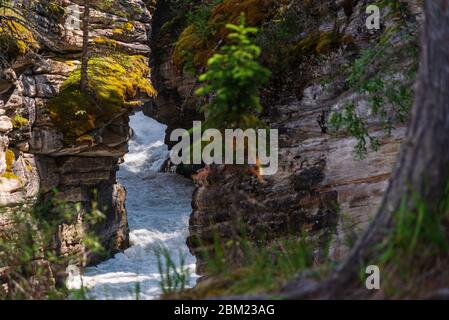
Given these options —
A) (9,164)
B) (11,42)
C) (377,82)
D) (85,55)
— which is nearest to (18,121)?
(9,164)

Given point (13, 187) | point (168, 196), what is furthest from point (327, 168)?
point (168, 196)

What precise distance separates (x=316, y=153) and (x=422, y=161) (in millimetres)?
5095

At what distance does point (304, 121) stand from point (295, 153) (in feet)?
1.99

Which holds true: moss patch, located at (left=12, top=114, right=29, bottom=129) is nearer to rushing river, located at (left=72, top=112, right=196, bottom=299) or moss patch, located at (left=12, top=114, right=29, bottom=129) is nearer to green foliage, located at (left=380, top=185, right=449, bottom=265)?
rushing river, located at (left=72, top=112, right=196, bottom=299)

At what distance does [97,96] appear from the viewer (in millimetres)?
17312

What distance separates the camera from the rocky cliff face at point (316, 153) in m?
8.95

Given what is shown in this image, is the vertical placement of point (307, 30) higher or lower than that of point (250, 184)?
higher

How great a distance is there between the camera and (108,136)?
18.7 m

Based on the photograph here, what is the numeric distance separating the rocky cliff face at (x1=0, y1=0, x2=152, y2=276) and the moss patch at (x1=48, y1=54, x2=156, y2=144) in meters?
0.20

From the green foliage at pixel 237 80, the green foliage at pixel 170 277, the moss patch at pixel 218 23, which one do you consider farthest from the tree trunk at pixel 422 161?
the moss patch at pixel 218 23

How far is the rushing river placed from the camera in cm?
1711

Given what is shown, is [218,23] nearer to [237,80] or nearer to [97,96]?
[237,80]

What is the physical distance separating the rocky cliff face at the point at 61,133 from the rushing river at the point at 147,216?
0.92m
